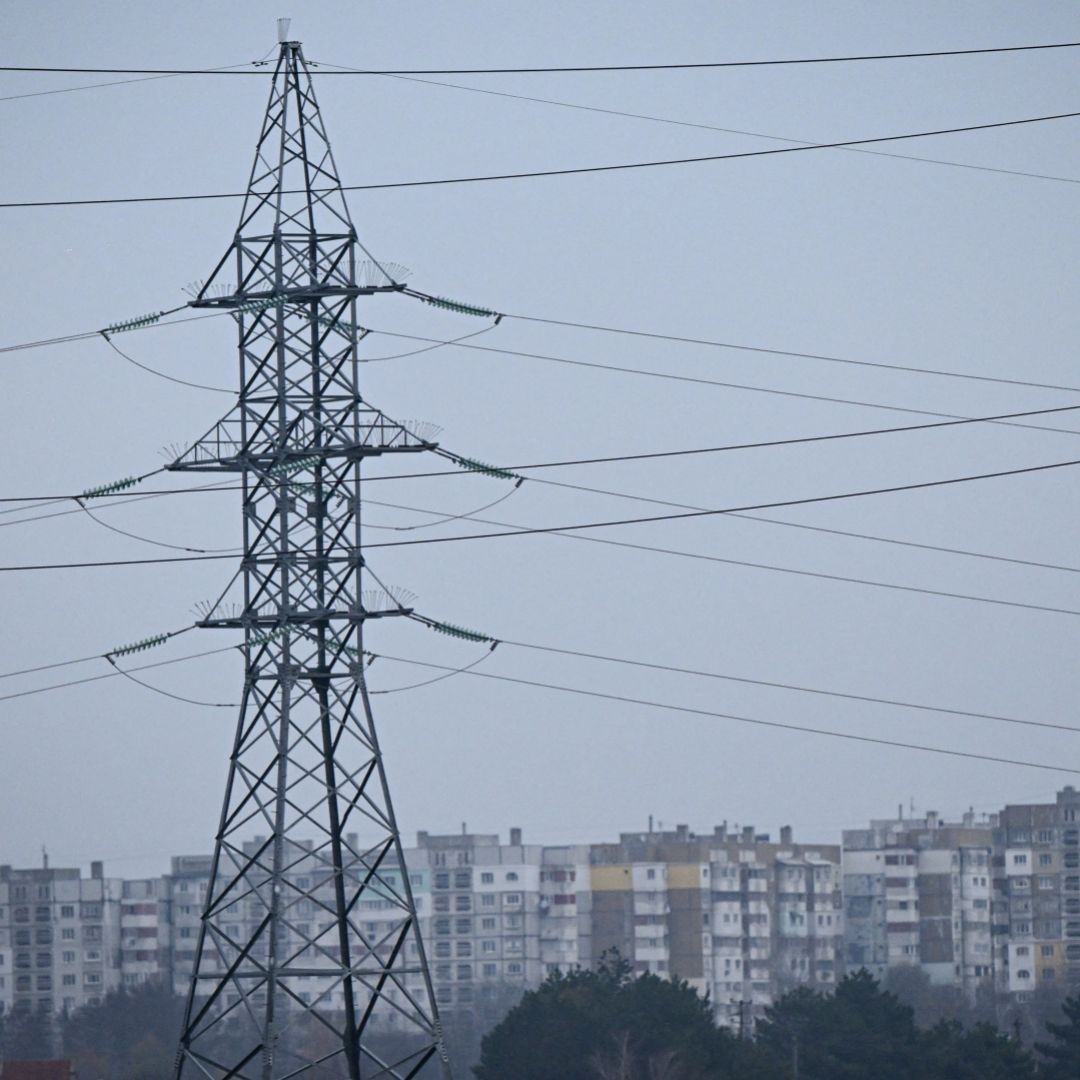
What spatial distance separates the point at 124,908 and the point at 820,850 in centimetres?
4089

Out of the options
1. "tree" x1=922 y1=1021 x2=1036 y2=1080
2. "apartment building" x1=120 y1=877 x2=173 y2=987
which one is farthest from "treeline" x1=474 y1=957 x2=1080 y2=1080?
"apartment building" x1=120 y1=877 x2=173 y2=987

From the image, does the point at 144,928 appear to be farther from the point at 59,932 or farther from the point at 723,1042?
the point at 723,1042

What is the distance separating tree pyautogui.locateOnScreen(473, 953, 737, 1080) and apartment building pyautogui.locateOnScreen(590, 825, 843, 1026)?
67.2 meters

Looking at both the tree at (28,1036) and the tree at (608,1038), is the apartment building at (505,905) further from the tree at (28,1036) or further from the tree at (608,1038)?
the tree at (608,1038)

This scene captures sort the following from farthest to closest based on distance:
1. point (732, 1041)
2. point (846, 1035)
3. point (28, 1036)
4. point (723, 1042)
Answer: point (28, 1036) < point (846, 1035) < point (732, 1041) < point (723, 1042)

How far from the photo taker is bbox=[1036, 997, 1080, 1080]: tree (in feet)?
226

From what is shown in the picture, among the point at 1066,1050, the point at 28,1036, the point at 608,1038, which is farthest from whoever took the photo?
the point at 28,1036

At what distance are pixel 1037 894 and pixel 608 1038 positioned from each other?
75.1 meters

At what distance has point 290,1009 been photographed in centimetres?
9725

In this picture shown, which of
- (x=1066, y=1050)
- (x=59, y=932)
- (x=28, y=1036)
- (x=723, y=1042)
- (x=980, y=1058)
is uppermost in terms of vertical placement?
(x=59, y=932)

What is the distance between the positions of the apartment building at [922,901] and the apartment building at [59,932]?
138 feet

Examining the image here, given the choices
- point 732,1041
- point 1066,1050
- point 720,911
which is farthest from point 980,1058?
point 720,911

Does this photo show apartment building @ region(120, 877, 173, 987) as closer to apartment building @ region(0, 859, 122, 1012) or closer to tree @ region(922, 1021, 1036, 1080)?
apartment building @ region(0, 859, 122, 1012)

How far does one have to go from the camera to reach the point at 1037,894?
137250 millimetres
